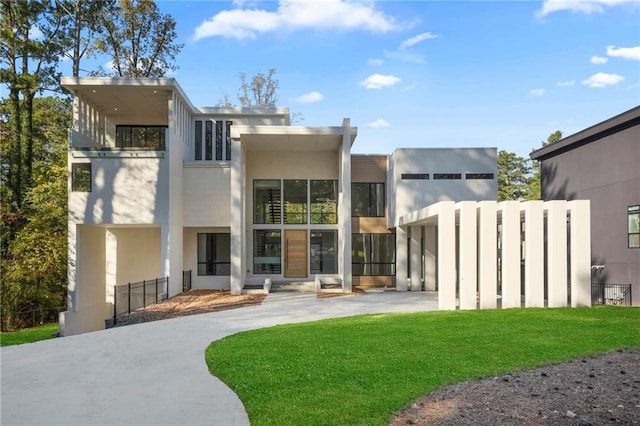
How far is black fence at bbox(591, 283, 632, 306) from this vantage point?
1506cm

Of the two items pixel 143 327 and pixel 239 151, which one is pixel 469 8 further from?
pixel 143 327

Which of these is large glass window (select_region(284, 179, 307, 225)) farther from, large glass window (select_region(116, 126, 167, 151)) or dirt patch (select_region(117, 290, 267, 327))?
large glass window (select_region(116, 126, 167, 151))

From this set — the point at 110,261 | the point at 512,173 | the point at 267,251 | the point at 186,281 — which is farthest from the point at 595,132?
the point at 512,173

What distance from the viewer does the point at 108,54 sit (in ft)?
86.9

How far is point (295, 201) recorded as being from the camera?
19609 millimetres

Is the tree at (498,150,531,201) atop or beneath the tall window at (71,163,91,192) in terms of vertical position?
atop

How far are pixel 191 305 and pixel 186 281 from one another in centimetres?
458

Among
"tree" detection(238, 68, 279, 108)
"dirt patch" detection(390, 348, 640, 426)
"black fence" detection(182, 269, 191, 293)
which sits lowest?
"black fence" detection(182, 269, 191, 293)

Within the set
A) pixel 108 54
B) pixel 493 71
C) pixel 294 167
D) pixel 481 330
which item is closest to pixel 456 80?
pixel 493 71

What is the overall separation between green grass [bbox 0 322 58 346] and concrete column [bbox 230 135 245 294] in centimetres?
619

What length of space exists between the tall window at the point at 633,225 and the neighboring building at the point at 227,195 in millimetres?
4478

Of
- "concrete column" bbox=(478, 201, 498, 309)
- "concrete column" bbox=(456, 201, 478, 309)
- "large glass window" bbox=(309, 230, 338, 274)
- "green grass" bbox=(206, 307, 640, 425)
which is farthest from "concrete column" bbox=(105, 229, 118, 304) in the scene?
"concrete column" bbox=(478, 201, 498, 309)

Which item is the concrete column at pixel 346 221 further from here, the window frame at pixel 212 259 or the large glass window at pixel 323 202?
the window frame at pixel 212 259

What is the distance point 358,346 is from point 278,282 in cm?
1140
